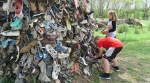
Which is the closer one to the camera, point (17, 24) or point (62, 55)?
point (17, 24)

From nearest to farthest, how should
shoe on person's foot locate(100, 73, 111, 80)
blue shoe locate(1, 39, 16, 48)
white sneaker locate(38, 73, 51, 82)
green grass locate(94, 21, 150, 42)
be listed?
1. white sneaker locate(38, 73, 51, 82)
2. blue shoe locate(1, 39, 16, 48)
3. shoe on person's foot locate(100, 73, 111, 80)
4. green grass locate(94, 21, 150, 42)

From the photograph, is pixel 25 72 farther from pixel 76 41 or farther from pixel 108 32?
pixel 108 32

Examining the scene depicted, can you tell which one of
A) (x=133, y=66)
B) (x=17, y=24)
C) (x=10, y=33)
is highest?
(x=17, y=24)

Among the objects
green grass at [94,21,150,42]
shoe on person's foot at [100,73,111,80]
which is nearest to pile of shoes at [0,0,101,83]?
shoe on person's foot at [100,73,111,80]

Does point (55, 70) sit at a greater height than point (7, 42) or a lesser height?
lesser

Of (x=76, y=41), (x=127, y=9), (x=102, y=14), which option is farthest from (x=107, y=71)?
(x=127, y=9)

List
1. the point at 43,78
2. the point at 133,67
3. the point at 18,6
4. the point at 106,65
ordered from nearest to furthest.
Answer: the point at 43,78 < the point at 18,6 < the point at 106,65 < the point at 133,67

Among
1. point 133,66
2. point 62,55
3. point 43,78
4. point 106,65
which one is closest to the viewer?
point 43,78

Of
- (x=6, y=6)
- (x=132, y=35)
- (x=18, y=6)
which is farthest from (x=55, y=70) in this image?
(x=132, y=35)

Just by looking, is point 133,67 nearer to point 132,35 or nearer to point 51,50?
point 51,50

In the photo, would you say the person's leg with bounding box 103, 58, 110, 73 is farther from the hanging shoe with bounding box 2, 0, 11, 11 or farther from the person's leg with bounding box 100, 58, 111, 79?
the hanging shoe with bounding box 2, 0, 11, 11

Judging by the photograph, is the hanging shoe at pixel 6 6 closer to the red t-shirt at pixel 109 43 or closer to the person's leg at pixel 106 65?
the red t-shirt at pixel 109 43

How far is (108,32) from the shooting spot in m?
7.42

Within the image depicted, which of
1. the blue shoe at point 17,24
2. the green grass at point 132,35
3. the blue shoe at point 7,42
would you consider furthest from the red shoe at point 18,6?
the green grass at point 132,35
